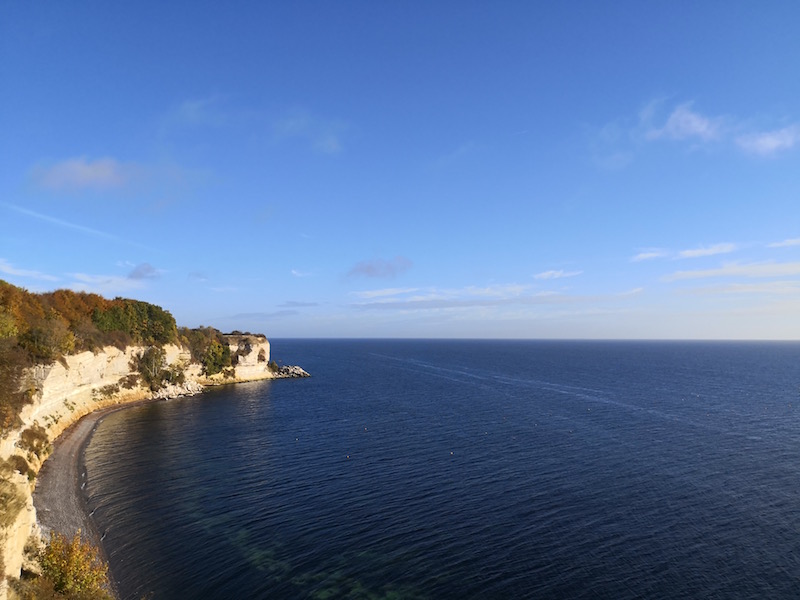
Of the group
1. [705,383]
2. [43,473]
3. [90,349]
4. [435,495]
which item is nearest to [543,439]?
[435,495]

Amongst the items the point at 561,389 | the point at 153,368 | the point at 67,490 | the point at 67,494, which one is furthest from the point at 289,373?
the point at 67,494

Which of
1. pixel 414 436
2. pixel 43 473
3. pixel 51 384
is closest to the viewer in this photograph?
pixel 43 473

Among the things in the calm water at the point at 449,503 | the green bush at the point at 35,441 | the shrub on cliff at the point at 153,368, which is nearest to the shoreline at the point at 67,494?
the calm water at the point at 449,503

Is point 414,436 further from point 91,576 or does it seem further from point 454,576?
point 91,576

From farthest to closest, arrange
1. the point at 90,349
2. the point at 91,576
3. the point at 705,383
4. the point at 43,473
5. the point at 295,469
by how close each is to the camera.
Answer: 1. the point at 705,383
2. the point at 90,349
3. the point at 295,469
4. the point at 43,473
5. the point at 91,576

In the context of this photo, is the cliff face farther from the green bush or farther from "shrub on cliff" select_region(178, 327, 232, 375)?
"shrub on cliff" select_region(178, 327, 232, 375)

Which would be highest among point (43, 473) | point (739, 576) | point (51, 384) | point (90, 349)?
point (90, 349)
